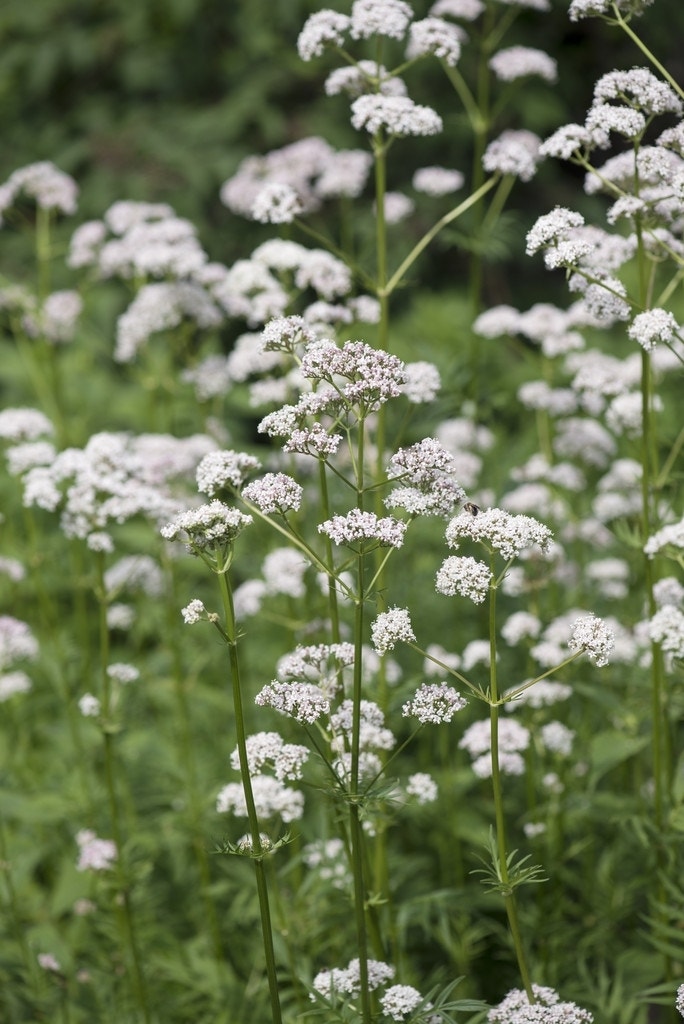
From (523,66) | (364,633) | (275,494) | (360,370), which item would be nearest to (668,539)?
(360,370)

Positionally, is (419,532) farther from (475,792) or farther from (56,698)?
(56,698)

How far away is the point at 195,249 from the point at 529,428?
2963 mm

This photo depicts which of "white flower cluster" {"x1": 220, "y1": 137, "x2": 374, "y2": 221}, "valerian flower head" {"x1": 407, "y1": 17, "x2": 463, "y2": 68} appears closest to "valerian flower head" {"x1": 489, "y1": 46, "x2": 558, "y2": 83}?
"white flower cluster" {"x1": 220, "y1": 137, "x2": 374, "y2": 221}

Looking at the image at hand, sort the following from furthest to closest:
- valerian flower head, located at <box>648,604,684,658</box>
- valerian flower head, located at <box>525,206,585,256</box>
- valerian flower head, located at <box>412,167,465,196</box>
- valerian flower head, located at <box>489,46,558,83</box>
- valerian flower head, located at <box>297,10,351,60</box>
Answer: valerian flower head, located at <box>412,167,465,196</box> → valerian flower head, located at <box>489,46,558,83</box> → valerian flower head, located at <box>297,10,351,60</box> → valerian flower head, located at <box>648,604,684,658</box> → valerian flower head, located at <box>525,206,585,256</box>

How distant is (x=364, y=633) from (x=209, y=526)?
2618mm

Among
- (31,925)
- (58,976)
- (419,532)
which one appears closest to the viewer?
(58,976)

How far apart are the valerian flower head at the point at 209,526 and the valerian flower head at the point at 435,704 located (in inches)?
24.7

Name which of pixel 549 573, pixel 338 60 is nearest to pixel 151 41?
pixel 338 60

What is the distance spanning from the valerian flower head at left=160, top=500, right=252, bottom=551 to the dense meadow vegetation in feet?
0.04

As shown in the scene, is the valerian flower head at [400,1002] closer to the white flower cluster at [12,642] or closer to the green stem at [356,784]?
the green stem at [356,784]

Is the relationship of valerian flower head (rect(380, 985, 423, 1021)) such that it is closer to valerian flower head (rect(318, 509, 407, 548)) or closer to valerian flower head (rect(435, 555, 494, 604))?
valerian flower head (rect(435, 555, 494, 604))

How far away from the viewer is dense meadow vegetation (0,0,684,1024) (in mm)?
2822

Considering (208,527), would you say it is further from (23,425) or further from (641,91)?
(23,425)

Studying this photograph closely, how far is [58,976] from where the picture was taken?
147 inches
